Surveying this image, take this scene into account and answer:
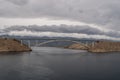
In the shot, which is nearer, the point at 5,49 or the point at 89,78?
the point at 89,78

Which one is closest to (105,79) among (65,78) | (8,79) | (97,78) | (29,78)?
(97,78)

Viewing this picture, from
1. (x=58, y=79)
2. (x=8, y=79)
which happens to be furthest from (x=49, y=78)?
(x=8, y=79)

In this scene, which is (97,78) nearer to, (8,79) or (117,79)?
(117,79)

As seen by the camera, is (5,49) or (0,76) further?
(5,49)

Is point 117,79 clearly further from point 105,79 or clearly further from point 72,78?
point 72,78

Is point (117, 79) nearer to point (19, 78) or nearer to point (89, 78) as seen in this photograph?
point (89, 78)

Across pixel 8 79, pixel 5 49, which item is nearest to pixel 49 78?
pixel 8 79

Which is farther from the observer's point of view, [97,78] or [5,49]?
[5,49]
